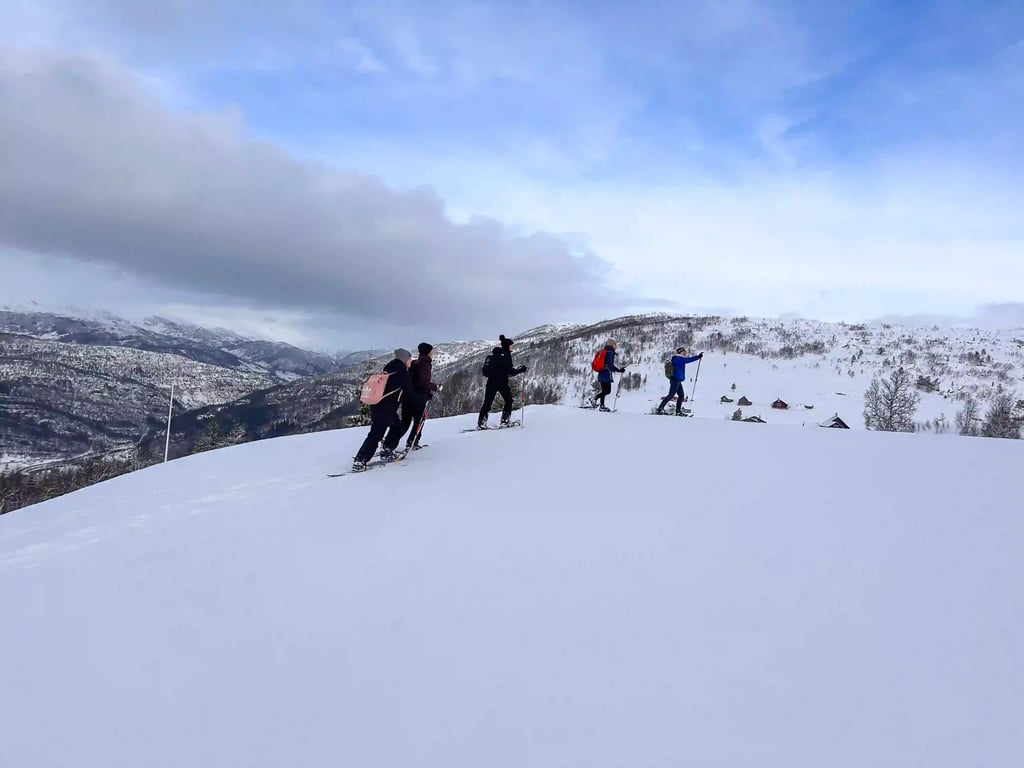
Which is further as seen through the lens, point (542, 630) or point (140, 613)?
point (140, 613)

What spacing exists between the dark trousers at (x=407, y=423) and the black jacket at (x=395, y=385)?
0.48m

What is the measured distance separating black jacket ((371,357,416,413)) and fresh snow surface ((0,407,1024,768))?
179cm

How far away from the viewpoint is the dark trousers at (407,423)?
10.3 meters

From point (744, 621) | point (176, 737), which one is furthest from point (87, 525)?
point (744, 621)

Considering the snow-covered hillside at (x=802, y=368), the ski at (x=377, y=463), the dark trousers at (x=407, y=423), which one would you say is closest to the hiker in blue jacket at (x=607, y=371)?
the dark trousers at (x=407, y=423)

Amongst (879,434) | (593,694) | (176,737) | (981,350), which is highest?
(981,350)

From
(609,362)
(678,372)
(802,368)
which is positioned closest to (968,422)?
(802,368)

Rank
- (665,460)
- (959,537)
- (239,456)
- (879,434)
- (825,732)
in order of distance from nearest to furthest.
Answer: (825,732) < (959,537) < (665,460) < (879,434) < (239,456)

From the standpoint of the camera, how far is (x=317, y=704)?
12.2 feet

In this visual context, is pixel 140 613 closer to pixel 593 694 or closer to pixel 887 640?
pixel 593 694

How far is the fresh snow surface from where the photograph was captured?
3.37 meters

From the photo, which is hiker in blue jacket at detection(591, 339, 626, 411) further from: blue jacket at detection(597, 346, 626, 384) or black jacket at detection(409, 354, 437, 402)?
black jacket at detection(409, 354, 437, 402)

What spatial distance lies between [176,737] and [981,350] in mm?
89418

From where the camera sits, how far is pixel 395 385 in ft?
32.0
